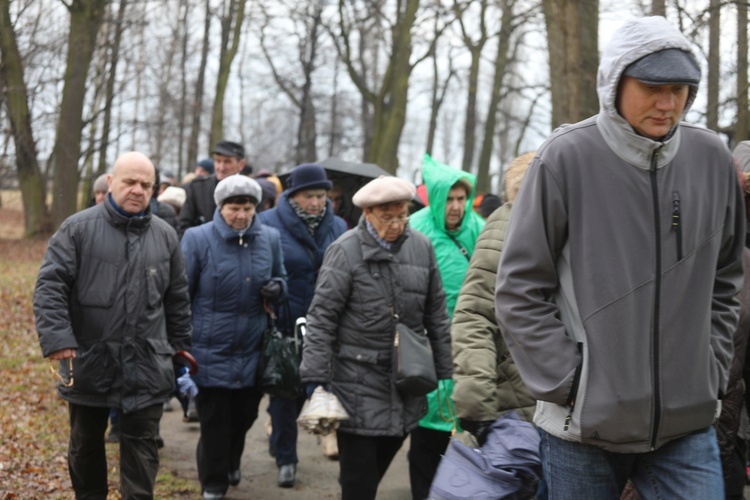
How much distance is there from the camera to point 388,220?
5.75 metres

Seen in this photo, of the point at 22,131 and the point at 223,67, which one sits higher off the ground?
the point at 223,67

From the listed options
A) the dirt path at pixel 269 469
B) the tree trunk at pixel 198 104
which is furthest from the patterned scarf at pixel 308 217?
the tree trunk at pixel 198 104

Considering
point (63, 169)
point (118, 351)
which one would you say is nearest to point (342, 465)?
point (118, 351)

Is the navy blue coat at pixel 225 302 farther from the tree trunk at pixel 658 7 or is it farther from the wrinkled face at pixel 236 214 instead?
the tree trunk at pixel 658 7

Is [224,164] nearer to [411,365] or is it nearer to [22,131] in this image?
[411,365]

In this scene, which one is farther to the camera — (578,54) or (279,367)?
(578,54)

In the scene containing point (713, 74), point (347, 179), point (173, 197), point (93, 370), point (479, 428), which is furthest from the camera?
point (173, 197)

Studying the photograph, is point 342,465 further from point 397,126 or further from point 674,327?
point 397,126

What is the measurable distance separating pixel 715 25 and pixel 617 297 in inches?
339

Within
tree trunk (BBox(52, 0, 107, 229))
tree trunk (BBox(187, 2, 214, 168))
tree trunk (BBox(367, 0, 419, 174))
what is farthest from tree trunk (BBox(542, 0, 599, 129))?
tree trunk (BBox(187, 2, 214, 168))

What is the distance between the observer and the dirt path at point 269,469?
7.24 metres

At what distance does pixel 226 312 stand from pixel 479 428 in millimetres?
3062

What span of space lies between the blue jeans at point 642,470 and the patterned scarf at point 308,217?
4806mm

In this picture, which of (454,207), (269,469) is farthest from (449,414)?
(269,469)
